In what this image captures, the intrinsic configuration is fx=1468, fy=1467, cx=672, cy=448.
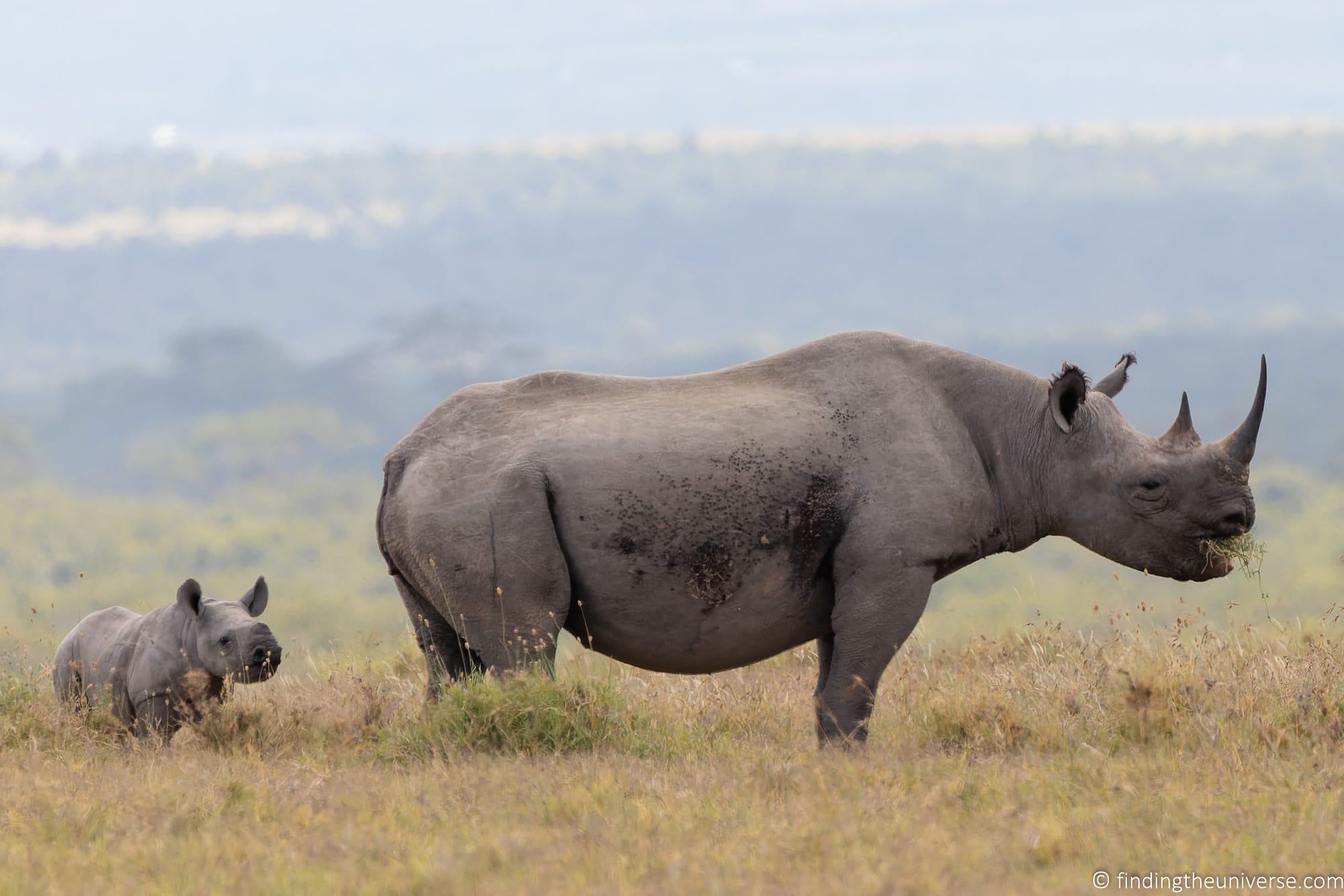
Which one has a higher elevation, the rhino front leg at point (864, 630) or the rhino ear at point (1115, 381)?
the rhino ear at point (1115, 381)

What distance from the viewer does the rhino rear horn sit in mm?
8211

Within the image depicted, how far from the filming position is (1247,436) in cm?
807

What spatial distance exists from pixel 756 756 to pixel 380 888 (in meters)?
2.69

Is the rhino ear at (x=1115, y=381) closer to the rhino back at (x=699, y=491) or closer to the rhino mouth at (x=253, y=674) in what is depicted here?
the rhino back at (x=699, y=491)

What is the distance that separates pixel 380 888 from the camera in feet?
16.0

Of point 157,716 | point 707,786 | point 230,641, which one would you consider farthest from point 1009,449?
point 157,716

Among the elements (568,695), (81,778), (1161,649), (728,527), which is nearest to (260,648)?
(81,778)

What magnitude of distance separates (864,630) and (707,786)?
1555mm

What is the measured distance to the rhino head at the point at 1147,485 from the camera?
26.6 feet

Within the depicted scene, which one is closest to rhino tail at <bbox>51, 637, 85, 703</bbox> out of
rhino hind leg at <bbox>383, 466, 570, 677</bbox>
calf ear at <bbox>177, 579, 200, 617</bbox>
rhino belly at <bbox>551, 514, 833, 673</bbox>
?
calf ear at <bbox>177, 579, 200, 617</bbox>

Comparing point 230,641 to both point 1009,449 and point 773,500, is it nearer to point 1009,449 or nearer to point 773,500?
point 773,500

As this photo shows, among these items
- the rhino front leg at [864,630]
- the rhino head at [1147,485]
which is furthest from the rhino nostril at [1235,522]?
the rhino front leg at [864,630]

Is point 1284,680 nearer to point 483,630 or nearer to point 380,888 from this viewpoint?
point 483,630

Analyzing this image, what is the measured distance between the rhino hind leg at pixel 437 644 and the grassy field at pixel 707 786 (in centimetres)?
32
